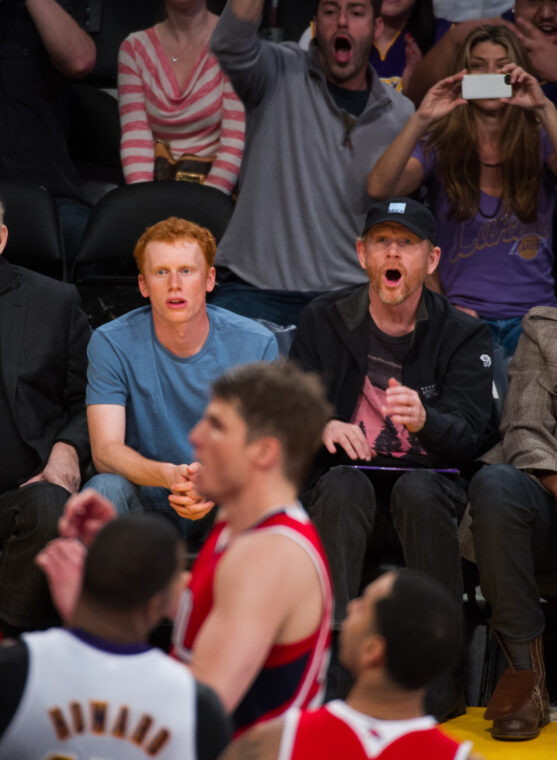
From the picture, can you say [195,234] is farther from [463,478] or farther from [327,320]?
[463,478]

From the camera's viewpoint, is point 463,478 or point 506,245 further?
point 506,245

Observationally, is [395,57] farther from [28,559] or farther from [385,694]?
[385,694]

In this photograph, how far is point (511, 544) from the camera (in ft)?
9.41

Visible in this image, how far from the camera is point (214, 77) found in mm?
4371

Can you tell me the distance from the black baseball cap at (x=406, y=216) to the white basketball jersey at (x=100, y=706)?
6.87ft

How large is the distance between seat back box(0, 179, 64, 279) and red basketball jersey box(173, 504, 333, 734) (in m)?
2.45

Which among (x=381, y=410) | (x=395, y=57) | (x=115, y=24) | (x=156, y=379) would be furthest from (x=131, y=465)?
(x=115, y=24)

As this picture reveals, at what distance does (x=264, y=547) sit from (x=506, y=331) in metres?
2.36

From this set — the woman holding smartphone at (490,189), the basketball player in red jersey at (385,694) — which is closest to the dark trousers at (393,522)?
the woman holding smartphone at (490,189)

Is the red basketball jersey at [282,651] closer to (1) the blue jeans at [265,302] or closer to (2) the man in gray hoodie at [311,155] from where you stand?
(1) the blue jeans at [265,302]

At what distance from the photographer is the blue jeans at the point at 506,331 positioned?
373 cm

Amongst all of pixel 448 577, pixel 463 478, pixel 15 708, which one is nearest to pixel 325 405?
pixel 15 708

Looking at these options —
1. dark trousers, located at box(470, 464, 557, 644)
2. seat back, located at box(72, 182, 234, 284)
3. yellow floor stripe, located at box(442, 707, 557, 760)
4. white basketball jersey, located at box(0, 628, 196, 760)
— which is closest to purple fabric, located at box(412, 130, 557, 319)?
seat back, located at box(72, 182, 234, 284)

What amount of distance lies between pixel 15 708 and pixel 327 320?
2.10 meters
